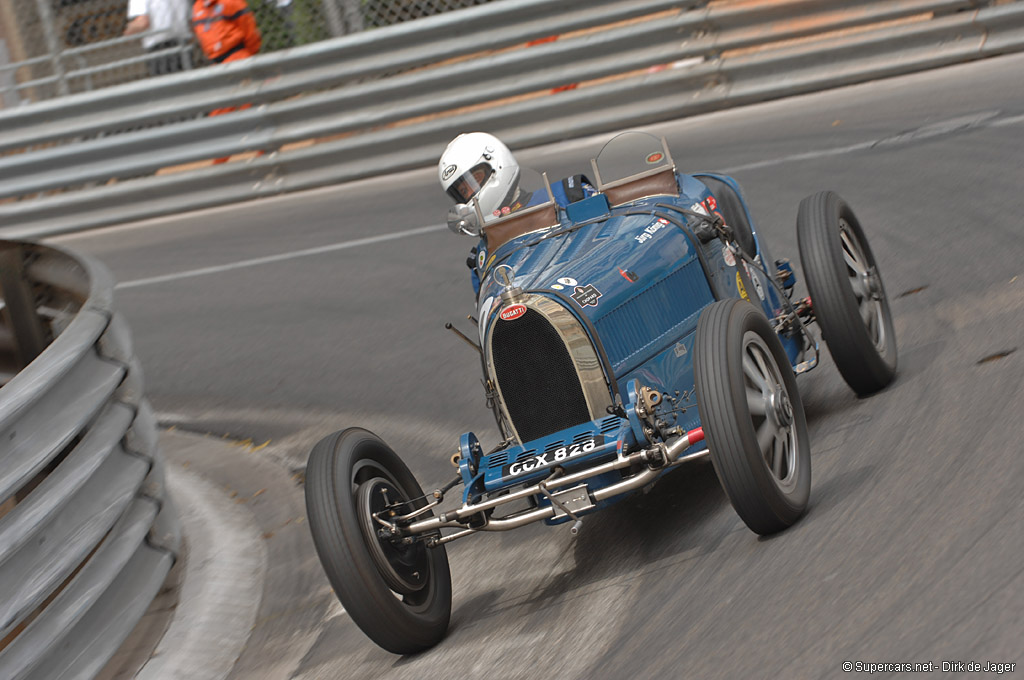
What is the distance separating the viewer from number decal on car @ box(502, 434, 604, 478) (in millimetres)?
4914

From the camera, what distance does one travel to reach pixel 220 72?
1323 cm

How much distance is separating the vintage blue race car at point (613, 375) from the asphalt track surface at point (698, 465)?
0.28 metres

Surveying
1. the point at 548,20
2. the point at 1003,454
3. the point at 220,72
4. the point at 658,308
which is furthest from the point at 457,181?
the point at 220,72

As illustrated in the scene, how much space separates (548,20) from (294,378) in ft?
17.2

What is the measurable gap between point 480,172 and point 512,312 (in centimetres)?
134

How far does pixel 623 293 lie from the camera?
537cm

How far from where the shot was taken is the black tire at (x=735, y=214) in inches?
263

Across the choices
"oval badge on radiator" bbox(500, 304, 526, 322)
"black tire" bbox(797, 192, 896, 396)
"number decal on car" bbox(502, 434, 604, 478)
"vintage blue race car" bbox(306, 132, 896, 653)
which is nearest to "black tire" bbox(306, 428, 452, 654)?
"vintage blue race car" bbox(306, 132, 896, 653)

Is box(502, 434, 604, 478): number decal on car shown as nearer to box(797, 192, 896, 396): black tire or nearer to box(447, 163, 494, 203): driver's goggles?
box(797, 192, 896, 396): black tire

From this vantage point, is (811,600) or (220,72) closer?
(811,600)

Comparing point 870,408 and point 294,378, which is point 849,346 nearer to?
point 870,408

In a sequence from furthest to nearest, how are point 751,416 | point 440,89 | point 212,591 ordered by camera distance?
point 440,89 → point 212,591 → point 751,416

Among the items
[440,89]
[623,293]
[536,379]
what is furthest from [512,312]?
[440,89]

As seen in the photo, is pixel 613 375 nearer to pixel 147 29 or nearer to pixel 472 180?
pixel 472 180
